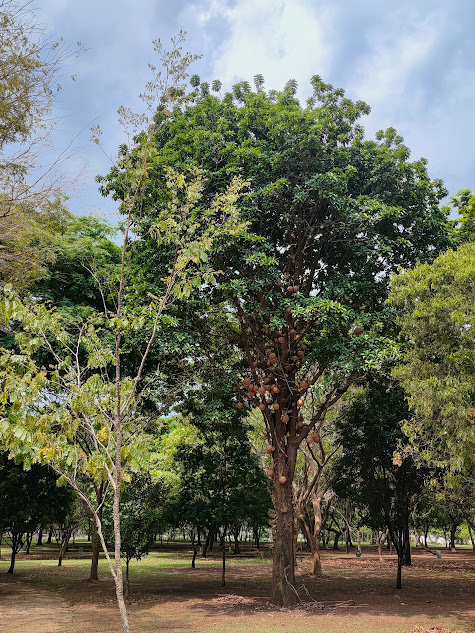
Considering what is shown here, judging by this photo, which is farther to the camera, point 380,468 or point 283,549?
point 380,468

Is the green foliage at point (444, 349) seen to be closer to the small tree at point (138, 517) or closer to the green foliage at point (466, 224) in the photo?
the green foliage at point (466, 224)

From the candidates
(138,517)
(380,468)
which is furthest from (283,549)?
(380,468)

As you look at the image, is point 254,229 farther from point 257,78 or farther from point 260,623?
point 260,623

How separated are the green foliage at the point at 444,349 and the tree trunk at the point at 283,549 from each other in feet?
14.7

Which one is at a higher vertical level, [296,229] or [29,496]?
[296,229]

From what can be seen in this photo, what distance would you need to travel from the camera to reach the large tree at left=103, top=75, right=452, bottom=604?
450 inches

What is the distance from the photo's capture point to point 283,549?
1258 cm

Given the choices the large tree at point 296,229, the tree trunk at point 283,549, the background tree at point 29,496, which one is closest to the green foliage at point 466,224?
the large tree at point 296,229

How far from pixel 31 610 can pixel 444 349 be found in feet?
40.8

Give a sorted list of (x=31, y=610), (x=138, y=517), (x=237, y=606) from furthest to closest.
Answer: (x=138, y=517)
(x=31, y=610)
(x=237, y=606)

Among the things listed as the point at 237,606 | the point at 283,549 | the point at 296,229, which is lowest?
the point at 237,606

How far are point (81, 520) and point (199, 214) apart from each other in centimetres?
2791

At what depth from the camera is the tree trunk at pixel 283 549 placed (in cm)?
1238

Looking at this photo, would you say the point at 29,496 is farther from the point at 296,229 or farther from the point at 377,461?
the point at 296,229
